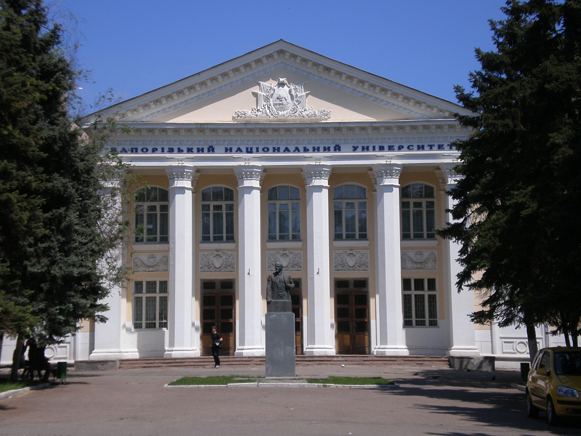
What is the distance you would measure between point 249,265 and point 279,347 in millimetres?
11552

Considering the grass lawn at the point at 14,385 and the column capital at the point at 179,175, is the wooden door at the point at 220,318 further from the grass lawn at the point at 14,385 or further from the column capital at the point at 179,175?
the grass lawn at the point at 14,385

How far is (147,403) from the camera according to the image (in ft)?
53.1

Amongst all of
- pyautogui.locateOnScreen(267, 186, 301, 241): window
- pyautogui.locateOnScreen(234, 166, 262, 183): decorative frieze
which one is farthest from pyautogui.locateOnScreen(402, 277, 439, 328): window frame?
pyautogui.locateOnScreen(234, 166, 262, 183): decorative frieze

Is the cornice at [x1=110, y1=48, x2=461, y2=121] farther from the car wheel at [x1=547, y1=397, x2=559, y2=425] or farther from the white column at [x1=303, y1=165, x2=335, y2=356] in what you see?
the car wheel at [x1=547, y1=397, x2=559, y2=425]

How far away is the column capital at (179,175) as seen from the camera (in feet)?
105

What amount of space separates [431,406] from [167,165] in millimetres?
19308

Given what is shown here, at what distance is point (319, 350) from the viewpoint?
30969 mm

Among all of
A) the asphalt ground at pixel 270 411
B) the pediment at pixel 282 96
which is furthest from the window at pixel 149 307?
the asphalt ground at pixel 270 411

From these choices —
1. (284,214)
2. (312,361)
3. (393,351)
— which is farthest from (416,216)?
(312,361)

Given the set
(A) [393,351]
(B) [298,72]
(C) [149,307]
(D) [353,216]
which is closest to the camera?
(A) [393,351]

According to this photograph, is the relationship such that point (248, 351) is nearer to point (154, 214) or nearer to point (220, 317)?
point (220, 317)

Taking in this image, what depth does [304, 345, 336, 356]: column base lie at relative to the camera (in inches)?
1217

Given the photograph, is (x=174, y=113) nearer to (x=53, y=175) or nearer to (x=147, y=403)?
(x=53, y=175)

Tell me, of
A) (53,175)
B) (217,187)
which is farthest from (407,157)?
(53,175)
